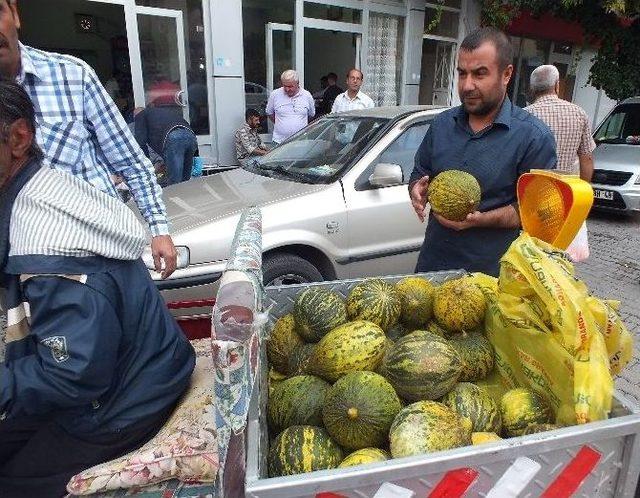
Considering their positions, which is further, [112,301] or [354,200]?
[354,200]

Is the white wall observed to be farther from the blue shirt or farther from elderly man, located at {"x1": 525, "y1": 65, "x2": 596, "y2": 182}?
the blue shirt

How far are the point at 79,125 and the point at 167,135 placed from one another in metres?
4.36

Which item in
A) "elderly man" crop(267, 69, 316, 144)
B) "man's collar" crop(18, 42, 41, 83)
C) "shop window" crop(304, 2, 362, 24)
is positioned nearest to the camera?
"man's collar" crop(18, 42, 41, 83)

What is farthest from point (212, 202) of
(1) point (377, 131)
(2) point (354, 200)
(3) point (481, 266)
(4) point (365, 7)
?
(4) point (365, 7)

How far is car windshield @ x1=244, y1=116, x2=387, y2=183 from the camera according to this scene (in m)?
4.39

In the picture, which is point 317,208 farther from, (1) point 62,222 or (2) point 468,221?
(1) point 62,222

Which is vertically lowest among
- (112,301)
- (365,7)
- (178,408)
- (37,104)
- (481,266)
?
(178,408)

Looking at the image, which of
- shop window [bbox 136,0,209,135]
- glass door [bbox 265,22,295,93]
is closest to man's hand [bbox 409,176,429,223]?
shop window [bbox 136,0,209,135]

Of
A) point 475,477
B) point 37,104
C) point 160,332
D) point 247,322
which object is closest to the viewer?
point 247,322

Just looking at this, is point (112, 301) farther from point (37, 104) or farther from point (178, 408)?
point (37, 104)

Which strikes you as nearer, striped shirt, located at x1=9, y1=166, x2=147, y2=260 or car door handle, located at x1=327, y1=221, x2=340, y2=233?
striped shirt, located at x1=9, y1=166, x2=147, y2=260

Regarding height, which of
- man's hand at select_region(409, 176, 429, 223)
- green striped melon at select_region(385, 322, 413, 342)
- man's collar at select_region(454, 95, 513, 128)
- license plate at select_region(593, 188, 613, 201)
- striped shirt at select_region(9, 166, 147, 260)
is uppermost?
man's collar at select_region(454, 95, 513, 128)

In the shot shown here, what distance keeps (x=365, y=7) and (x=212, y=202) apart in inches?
345

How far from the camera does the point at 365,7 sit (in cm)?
1100
